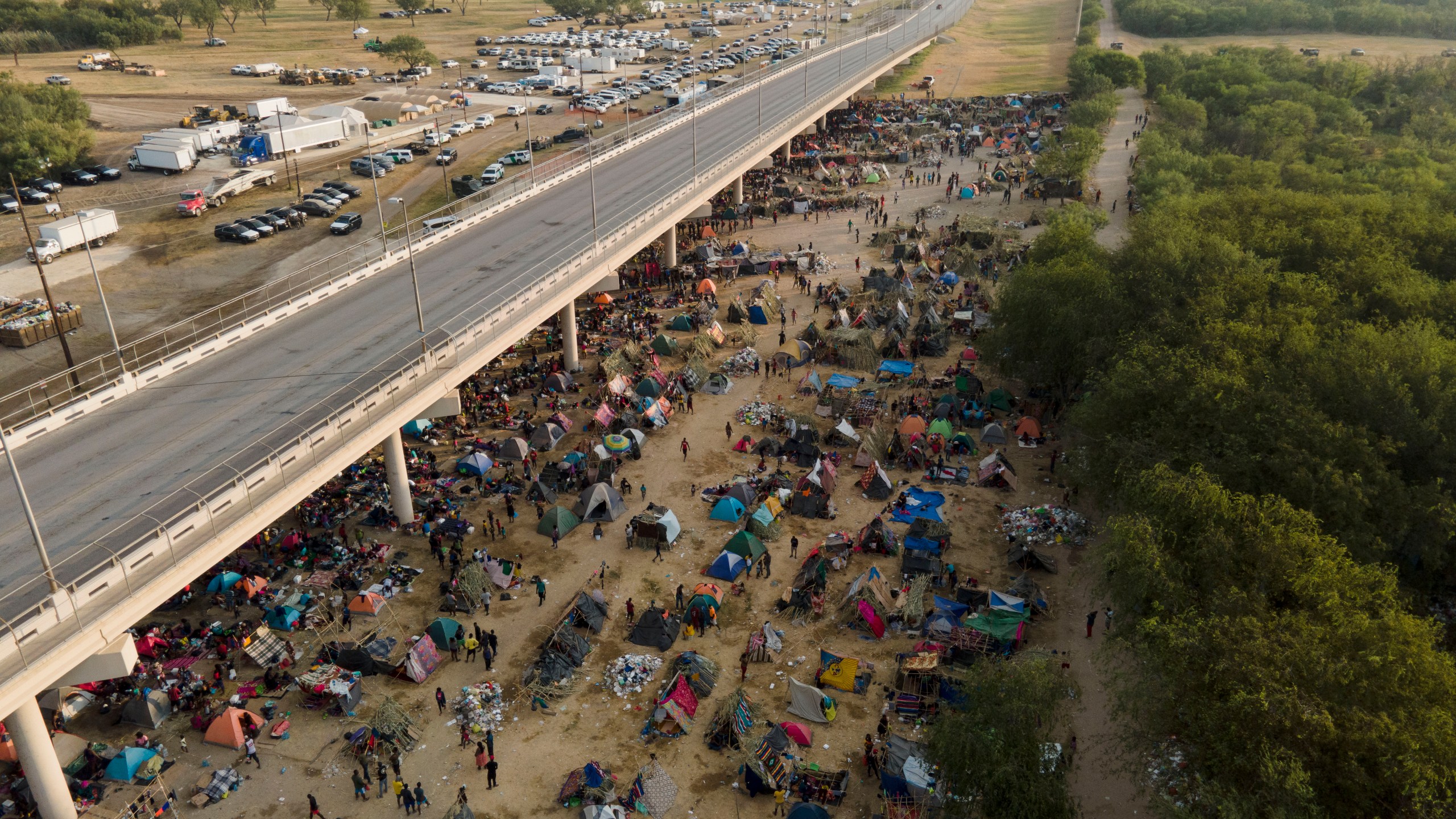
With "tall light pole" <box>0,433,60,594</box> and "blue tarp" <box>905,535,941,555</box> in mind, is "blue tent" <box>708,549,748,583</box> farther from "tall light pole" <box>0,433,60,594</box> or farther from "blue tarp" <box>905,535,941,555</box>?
"tall light pole" <box>0,433,60,594</box>

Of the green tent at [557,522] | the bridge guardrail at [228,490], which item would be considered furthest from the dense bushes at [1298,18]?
the green tent at [557,522]

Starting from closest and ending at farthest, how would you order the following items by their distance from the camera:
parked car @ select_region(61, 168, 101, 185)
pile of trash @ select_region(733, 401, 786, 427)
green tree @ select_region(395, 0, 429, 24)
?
1. pile of trash @ select_region(733, 401, 786, 427)
2. parked car @ select_region(61, 168, 101, 185)
3. green tree @ select_region(395, 0, 429, 24)

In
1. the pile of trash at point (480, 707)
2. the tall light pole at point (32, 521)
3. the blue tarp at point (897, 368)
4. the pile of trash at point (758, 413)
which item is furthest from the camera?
the blue tarp at point (897, 368)

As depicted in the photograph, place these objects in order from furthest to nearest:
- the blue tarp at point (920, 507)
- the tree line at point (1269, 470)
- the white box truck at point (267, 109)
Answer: the white box truck at point (267, 109) < the blue tarp at point (920, 507) < the tree line at point (1269, 470)

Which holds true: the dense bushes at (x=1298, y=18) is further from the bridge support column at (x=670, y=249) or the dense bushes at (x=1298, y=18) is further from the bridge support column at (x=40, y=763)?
the bridge support column at (x=40, y=763)

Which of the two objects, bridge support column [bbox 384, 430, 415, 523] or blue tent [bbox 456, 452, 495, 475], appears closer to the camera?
bridge support column [bbox 384, 430, 415, 523]

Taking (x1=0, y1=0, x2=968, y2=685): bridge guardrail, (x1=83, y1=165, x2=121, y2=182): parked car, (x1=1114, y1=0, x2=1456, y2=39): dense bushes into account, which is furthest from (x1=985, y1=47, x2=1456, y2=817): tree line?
(x1=1114, y1=0, x2=1456, y2=39): dense bushes

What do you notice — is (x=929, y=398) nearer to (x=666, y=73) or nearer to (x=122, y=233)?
(x=122, y=233)
